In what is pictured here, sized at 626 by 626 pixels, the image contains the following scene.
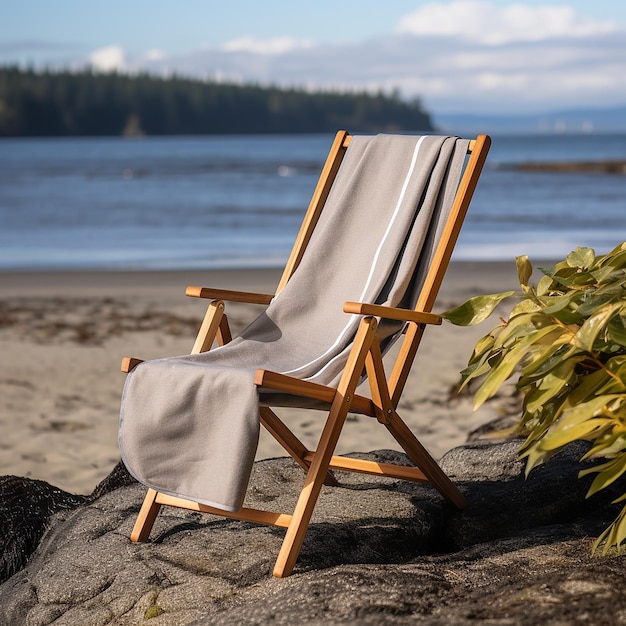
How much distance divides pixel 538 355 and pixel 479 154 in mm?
966

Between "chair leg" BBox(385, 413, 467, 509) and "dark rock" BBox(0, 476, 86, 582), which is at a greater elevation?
"chair leg" BBox(385, 413, 467, 509)

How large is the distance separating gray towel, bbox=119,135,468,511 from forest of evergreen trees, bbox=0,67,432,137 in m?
81.7

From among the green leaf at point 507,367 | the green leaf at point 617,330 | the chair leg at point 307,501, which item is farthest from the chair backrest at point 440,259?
the green leaf at point 617,330

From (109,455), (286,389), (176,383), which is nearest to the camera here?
(286,389)

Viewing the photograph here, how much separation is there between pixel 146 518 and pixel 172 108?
9235 cm

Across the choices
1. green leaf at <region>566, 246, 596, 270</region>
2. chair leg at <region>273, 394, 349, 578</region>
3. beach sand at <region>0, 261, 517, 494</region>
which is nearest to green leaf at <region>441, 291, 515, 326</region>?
green leaf at <region>566, 246, 596, 270</region>

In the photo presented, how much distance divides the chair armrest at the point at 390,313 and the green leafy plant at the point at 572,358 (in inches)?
9.5

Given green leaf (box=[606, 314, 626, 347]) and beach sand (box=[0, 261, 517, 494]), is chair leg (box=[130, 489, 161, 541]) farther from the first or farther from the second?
green leaf (box=[606, 314, 626, 347])

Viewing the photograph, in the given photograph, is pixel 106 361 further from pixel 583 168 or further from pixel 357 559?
pixel 583 168

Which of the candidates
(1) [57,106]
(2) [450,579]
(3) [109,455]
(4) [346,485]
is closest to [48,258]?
(3) [109,455]

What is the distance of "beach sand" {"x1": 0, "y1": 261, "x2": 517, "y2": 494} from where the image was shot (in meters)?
4.25

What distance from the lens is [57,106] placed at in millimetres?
85000

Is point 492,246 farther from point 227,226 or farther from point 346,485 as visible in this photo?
point 346,485

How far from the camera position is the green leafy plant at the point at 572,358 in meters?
2.01
